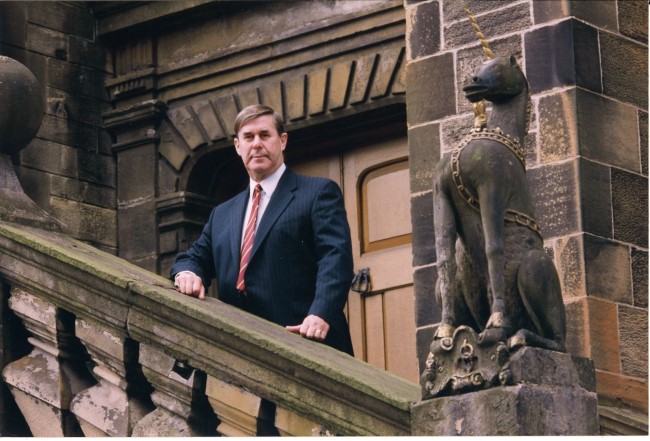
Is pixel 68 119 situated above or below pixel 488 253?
above

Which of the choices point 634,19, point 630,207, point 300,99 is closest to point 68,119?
point 300,99

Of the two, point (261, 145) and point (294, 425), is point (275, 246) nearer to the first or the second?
point (261, 145)

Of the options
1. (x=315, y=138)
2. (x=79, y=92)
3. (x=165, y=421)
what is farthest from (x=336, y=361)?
(x=79, y=92)

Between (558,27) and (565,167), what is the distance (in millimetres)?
775

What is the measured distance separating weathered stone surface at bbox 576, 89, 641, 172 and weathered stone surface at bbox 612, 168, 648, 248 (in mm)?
68

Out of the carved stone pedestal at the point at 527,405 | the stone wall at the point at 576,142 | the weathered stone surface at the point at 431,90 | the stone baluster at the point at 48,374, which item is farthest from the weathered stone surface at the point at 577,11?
the stone baluster at the point at 48,374

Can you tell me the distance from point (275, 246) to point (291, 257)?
87mm

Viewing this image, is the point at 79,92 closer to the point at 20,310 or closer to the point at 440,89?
the point at 440,89

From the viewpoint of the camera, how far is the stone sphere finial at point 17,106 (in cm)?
854

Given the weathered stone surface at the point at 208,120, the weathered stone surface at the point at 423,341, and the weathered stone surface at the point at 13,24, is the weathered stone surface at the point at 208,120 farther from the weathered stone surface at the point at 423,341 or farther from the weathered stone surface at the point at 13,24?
the weathered stone surface at the point at 423,341

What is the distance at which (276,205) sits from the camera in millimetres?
8633

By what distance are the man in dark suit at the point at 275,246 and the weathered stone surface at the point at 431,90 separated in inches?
70.8

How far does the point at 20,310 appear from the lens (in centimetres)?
808

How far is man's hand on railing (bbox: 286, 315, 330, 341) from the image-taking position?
26.1 feet
